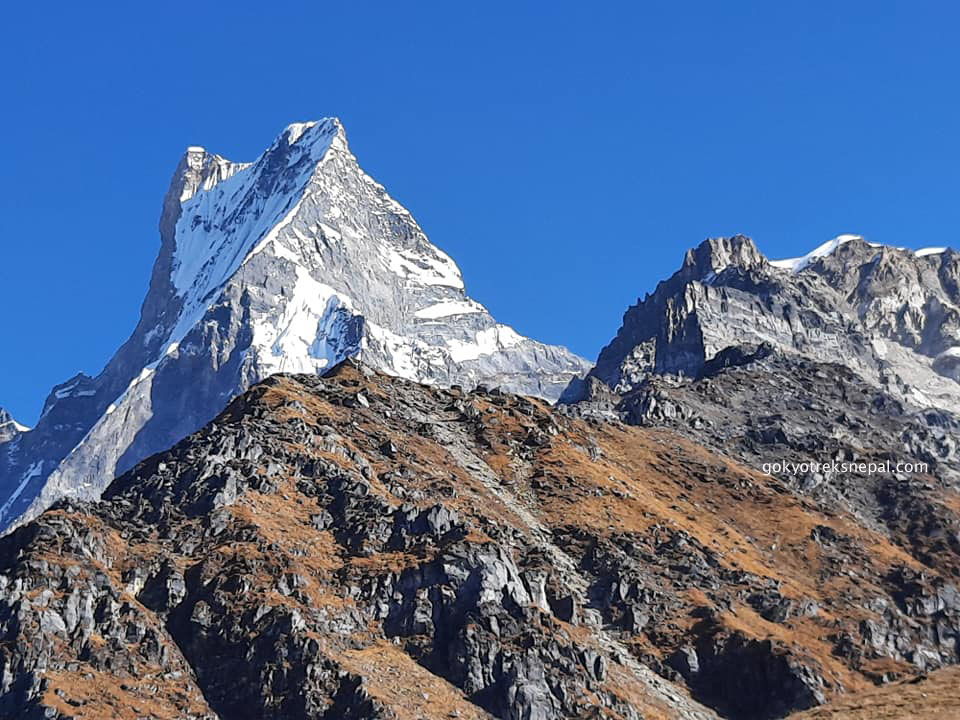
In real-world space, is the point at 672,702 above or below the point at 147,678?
above

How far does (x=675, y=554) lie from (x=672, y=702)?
34458mm

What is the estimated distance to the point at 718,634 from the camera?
6880 inches

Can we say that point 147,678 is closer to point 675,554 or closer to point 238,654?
point 238,654

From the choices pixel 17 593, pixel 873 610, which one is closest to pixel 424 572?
pixel 17 593

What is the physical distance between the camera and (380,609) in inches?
6407

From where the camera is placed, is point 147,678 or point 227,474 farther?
point 227,474

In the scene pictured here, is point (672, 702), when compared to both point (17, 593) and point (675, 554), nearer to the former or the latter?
point (675, 554)

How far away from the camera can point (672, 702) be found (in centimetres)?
16188

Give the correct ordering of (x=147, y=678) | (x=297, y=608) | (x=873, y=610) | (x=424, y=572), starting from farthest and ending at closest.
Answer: (x=873, y=610) → (x=424, y=572) → (x=297, y=608) → (x=147, y=678)

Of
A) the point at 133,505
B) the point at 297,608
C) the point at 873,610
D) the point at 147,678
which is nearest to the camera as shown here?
the point at 147,678

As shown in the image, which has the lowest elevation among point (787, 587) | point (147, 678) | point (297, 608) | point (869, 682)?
point (147, 678)

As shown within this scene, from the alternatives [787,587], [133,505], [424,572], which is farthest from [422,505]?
[787,587]

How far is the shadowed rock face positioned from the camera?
146 meters

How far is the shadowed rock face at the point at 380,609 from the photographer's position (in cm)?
14550
